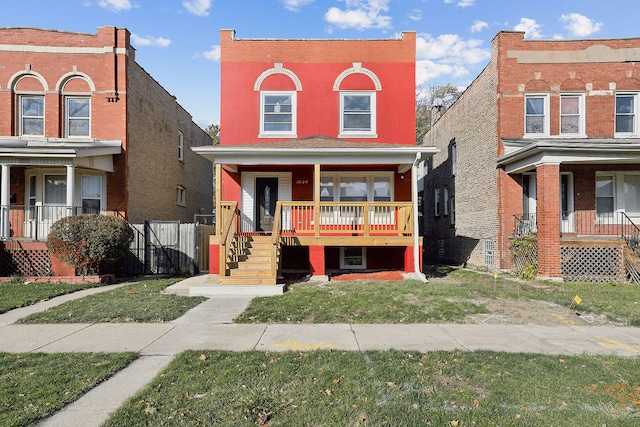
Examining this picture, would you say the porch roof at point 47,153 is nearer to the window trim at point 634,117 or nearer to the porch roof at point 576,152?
the porch roof at point 576,152

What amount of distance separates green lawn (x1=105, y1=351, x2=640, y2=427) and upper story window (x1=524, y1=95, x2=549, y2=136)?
1130 cm

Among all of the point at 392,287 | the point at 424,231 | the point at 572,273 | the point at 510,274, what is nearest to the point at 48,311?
the point at 392,287

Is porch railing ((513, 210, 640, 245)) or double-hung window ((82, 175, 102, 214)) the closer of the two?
porch railing ((513, 210, 640, 245))

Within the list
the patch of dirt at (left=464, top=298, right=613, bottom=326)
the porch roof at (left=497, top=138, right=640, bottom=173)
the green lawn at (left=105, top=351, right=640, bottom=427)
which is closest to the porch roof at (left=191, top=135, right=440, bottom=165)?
the porch roof at (left=497, top=138, right=640, bottom=173)

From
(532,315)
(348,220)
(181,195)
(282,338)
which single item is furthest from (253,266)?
(181,195)

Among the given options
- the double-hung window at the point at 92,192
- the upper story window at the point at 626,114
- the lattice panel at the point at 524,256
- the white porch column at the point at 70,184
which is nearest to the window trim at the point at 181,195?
the double-hung window at the point at 92,192

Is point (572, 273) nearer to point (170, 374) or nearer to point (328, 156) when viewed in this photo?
point (328, 156)

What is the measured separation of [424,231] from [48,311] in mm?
20849

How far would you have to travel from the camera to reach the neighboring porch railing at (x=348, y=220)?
1199 centimetres

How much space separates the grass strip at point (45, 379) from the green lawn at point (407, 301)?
2.60 metres

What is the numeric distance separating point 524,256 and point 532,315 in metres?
6.17

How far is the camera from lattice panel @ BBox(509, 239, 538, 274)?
12.4 metres

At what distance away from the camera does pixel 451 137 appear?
19.4 m

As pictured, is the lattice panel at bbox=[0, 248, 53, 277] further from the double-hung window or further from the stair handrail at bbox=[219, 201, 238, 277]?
the stair handrail at bbox=[219, 201, 238, 277]
